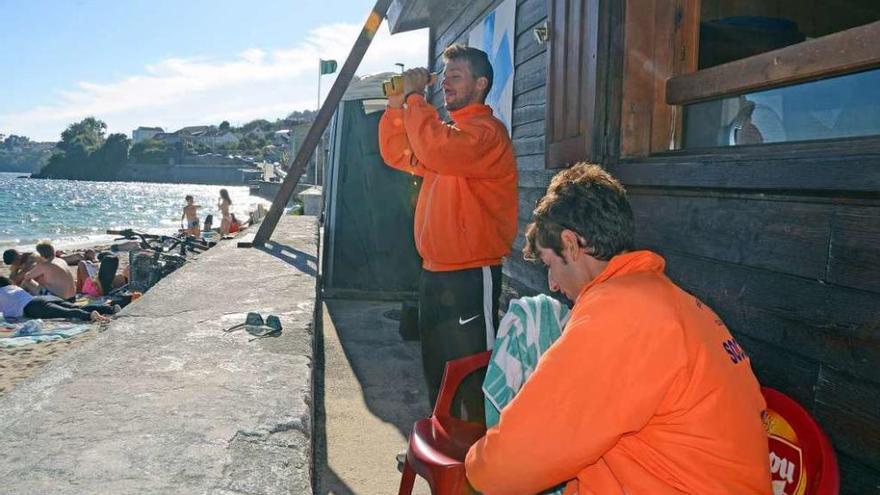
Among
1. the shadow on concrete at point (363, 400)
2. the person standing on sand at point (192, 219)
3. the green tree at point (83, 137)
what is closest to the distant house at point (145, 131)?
the green tree at point (83, 137)

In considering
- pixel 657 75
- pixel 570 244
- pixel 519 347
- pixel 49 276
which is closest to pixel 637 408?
pixel 570 244

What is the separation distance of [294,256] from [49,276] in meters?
6.68

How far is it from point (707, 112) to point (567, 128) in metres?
0.70

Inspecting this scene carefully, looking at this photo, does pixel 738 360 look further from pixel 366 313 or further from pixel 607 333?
pixel 366 313

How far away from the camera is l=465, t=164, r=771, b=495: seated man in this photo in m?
1.11

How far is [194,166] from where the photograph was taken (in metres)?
114

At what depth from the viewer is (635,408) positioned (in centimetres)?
111

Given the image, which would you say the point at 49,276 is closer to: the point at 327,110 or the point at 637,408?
the point at 327,110

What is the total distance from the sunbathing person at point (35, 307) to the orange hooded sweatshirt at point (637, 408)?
29.4ft

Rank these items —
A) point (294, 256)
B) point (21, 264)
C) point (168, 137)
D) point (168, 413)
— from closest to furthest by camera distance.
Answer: point (168, 413) < point (294, 256) < point (21, 264) < point (168, 137)

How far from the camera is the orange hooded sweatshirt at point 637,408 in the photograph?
1109 mm

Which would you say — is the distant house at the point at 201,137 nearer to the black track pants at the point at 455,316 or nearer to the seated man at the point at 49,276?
the seated man at the point at 49,276

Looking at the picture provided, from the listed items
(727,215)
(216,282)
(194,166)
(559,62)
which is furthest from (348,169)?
(194,166)

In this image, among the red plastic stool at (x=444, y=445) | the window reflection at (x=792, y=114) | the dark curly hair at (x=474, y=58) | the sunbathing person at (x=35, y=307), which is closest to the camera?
the red plastic stool at (x=444, y=445)
